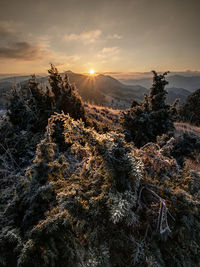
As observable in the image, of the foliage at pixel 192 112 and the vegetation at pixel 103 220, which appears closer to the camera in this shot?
the vegetation at pixel 103 220

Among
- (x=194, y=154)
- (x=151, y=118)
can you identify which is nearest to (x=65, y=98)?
(x=151, y=118)

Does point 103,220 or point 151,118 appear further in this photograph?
point 151,118

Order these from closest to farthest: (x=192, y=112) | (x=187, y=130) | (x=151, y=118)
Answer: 1. (x=151, y=118)
2. (x=187, y=130)
3. (x=192, y=112)

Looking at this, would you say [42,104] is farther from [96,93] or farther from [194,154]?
[96,93]

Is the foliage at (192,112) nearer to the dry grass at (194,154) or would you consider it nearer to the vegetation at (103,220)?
the dry grass at (194,154)

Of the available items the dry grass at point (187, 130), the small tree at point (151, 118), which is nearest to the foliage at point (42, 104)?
the small tree at point (151, 118)

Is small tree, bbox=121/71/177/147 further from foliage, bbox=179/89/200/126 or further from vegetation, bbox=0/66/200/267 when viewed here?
foliage, bbox=179/89/200/126

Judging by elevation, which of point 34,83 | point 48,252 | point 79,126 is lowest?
point 48,252

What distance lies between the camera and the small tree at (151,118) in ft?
20.0

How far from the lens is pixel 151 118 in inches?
248

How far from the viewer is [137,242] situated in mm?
1222

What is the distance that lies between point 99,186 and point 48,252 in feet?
2.08

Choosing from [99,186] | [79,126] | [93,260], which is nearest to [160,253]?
Answer: [93,260]

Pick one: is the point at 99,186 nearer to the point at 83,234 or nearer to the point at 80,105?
the point at 83,234
